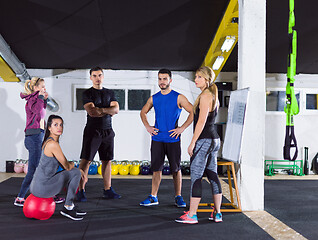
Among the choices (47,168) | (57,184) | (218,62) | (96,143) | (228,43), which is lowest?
(57,184)

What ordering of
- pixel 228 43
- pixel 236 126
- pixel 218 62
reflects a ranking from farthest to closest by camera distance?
pixel 218 62
pixel 228 43
pixel 236 126

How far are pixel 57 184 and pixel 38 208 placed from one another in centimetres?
24

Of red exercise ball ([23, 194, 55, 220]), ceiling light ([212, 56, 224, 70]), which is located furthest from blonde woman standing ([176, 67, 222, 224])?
ceiling light ([212, 56, 224, 70])

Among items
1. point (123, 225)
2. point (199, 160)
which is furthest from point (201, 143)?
point (123, 225)

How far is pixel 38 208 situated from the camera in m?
2.77

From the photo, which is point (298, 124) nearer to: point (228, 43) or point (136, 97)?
point (228, 43)

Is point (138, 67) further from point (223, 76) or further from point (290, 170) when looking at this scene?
point (290, 170)

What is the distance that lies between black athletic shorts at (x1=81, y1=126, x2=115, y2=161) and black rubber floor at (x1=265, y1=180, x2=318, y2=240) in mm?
1777

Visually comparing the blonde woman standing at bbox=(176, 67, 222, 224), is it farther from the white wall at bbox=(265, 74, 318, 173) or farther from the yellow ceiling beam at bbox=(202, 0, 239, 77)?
the white wall at bbox=(265, 74, 318, 173)

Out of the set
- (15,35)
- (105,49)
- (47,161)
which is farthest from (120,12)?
(47,161)

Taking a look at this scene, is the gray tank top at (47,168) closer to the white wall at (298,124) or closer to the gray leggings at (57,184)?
the gray leggings at (57,184)

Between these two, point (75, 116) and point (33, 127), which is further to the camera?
point (75, 116)

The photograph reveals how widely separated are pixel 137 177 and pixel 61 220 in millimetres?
2905

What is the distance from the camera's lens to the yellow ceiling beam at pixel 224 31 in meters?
4.01
